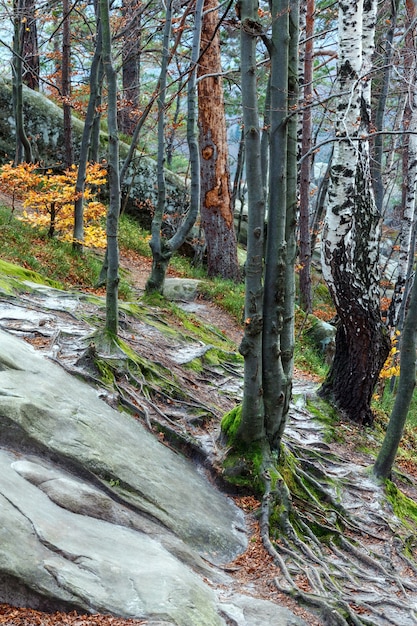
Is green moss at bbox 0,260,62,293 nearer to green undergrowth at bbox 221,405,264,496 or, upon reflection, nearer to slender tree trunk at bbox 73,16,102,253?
slender tree trunk at bbox 73,16,102,253

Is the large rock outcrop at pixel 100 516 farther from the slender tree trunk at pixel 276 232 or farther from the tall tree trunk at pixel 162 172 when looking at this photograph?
the tall tree trunk at pixel 162 172

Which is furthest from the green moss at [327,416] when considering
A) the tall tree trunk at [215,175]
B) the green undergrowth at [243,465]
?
the tall tree trunk at [215,175]

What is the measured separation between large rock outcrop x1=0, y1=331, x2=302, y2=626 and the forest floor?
162 mm

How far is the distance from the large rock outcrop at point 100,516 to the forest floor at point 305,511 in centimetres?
16

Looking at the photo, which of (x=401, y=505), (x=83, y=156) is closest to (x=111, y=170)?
(x=401, y=505)

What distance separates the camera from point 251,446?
17.6 ft

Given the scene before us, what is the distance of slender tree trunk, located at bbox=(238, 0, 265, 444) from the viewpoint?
4711 millimetres

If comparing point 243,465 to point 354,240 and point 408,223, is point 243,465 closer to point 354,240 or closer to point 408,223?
point 354,240

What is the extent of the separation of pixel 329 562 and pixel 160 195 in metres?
6.75

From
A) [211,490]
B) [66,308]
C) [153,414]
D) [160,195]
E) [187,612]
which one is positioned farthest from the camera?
[160,195]

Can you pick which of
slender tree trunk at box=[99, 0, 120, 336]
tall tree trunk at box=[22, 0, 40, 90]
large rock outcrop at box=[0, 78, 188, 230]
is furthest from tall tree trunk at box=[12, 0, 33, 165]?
slender tree trunk at box=[99, 0, 120, 336]

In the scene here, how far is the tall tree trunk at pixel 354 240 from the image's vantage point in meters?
7.20

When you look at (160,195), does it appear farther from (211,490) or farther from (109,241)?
(211,490)

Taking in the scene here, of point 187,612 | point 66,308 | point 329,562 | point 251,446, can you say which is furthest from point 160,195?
point 187,612
